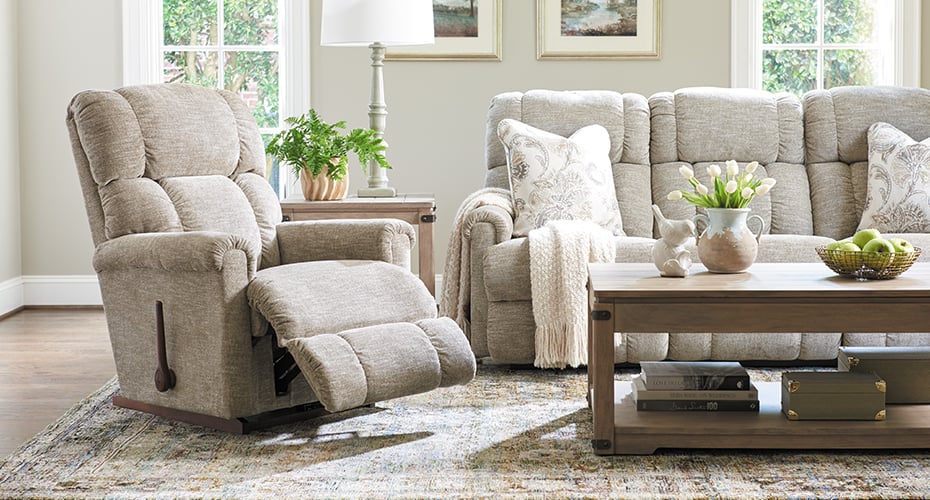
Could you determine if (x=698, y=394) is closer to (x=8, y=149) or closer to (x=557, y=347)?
(x=557, y=347)

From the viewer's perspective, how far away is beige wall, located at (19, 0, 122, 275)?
201 inches

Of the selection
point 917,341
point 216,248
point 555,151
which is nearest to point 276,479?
point 216,248

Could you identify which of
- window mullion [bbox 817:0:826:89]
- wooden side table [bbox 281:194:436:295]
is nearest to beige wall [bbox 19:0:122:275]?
wooden side table [bbox 281:194:436:295]

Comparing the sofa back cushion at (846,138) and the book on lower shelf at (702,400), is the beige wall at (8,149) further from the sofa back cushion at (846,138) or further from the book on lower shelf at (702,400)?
the sofa back cushion at (846,138)

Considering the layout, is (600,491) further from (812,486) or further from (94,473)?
(94,473)

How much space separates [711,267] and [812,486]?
2.31 ft

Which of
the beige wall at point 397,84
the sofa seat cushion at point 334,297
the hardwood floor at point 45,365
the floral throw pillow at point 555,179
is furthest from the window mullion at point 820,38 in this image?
the hardwood floor at point 45,365

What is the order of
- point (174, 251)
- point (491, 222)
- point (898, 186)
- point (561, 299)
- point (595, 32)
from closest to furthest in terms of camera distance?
1. point (174, 251)
2. point (561, 299)
3. point (491, 222)
4. point (898, 186)
5. point (595, 32)

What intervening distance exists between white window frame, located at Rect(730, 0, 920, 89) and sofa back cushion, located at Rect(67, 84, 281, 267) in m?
2.69

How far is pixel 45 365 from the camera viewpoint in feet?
12.5

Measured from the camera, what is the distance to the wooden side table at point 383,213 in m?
3.79

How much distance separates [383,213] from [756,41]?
2.36 metres

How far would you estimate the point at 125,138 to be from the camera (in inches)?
118

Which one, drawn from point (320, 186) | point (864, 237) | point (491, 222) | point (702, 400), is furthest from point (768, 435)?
point (320, 186)
